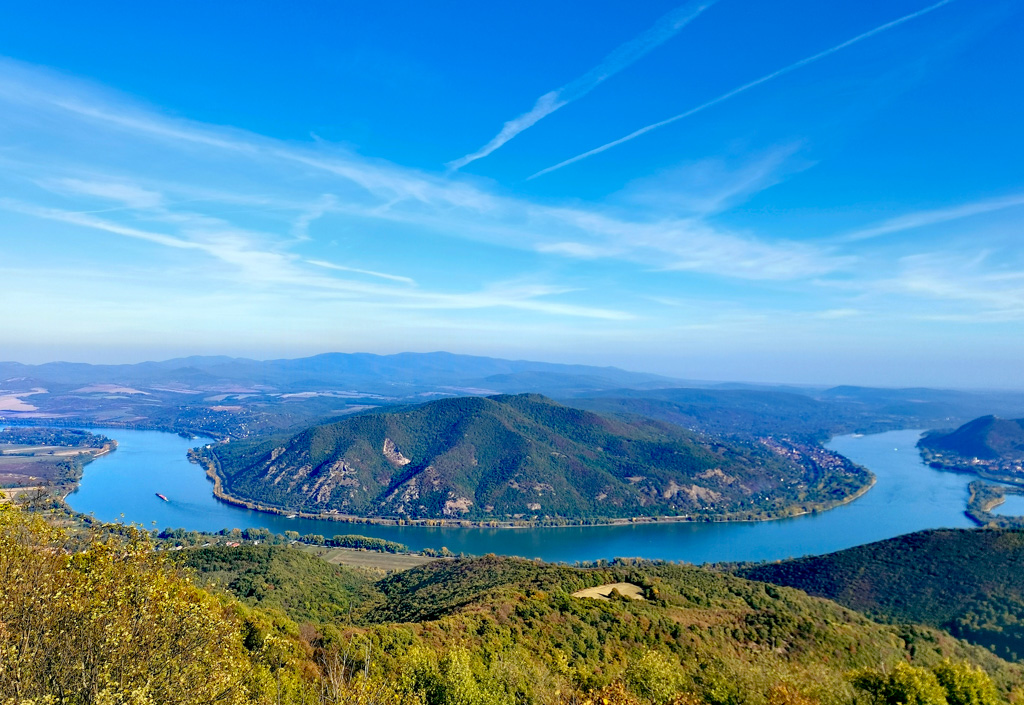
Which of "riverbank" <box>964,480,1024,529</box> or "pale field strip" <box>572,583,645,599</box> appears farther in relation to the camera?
"riverbank" <box>964,480,1024,529</box>

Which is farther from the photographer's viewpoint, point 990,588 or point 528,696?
point 990,588

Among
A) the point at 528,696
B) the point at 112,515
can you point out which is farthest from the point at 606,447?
the point at 528,696

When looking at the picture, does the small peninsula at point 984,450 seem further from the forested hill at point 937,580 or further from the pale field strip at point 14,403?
the pale field strip at point 14,403

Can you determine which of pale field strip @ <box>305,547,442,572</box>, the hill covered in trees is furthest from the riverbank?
pale field strip @ <box>305,547,442,572</box>

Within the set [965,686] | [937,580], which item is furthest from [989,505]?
[965,686]

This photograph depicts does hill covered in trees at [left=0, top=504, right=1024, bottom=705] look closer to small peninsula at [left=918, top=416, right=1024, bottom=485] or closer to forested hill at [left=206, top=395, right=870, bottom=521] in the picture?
forested hill at [left=206, top=395, right=870, bottom=521]

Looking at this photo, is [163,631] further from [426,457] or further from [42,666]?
[426,457]

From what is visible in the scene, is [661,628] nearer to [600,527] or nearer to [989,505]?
[600,527]
